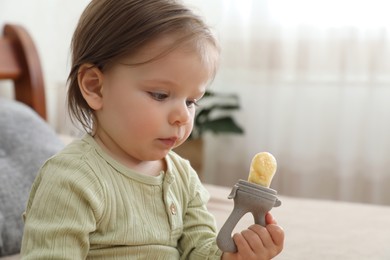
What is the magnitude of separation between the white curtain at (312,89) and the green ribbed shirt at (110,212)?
142 cm

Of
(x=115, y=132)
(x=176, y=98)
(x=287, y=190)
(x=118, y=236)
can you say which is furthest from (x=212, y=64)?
(x=287, y=190)

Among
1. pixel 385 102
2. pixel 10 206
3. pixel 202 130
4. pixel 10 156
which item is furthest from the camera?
pixel 202 130

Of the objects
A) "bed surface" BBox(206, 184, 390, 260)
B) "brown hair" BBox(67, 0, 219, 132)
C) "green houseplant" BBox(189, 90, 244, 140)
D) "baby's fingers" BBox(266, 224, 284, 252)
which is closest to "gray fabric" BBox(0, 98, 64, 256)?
"bed surface" BBox(206, 184, 390, 260)

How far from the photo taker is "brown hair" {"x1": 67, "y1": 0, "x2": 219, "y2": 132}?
94 centimetres

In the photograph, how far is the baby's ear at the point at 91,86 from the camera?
0.99 m

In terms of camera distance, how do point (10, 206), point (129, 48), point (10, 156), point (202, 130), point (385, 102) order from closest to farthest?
point (129, 48)
point (10, 206)
point (10, 156)
point (385, 102)
point (202, 130)

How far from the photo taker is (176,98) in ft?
3.15

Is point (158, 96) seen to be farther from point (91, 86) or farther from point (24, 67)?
point (24, 67)

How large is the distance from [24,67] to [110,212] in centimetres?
139

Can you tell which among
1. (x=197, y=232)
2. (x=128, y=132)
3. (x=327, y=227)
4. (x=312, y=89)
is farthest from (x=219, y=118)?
(x=128, y=132)

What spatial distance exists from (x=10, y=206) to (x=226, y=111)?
137cm

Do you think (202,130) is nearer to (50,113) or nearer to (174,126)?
(50,113)

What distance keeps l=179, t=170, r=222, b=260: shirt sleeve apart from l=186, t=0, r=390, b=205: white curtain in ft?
4.65

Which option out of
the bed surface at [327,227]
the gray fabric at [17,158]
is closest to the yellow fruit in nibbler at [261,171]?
the bed surface at [327,227]
